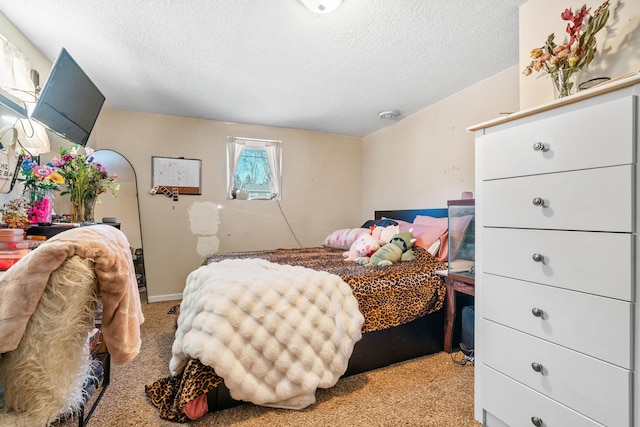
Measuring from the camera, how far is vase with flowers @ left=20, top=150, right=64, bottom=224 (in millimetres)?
1642

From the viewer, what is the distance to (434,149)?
10.2 ft

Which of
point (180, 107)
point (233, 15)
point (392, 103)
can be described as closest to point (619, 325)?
point (233, 15)

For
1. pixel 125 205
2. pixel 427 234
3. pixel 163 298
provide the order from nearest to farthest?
pixel 427 234, pixel 125 205, pixel 163 298

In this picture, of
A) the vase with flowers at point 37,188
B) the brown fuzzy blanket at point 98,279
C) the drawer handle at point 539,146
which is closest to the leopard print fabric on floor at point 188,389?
the brown fuzzy blanket at point 98,279

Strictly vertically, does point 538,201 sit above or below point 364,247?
above

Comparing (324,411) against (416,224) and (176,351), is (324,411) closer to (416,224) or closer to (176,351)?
(176,351)

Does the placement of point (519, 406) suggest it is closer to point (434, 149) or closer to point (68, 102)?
point (434, 149)

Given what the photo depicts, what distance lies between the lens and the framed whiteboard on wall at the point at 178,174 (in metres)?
3.50

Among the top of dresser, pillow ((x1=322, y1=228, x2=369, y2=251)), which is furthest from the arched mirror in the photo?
the top of dresser

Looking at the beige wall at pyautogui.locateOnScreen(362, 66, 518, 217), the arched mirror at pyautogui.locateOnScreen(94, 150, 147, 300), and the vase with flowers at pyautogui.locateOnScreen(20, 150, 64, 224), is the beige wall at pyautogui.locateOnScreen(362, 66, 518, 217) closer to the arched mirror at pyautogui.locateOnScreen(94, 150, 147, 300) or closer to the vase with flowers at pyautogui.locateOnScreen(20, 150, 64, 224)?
the arched mirror at pyautogui.locateOnScreen(94, 150, 147, 300)

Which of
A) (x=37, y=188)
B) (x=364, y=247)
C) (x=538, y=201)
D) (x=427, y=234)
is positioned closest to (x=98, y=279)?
(x=37, y=188)

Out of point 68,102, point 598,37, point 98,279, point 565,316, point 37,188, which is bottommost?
point 565,316

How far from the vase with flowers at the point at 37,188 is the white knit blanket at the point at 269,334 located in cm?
99

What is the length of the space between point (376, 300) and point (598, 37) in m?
1.79
